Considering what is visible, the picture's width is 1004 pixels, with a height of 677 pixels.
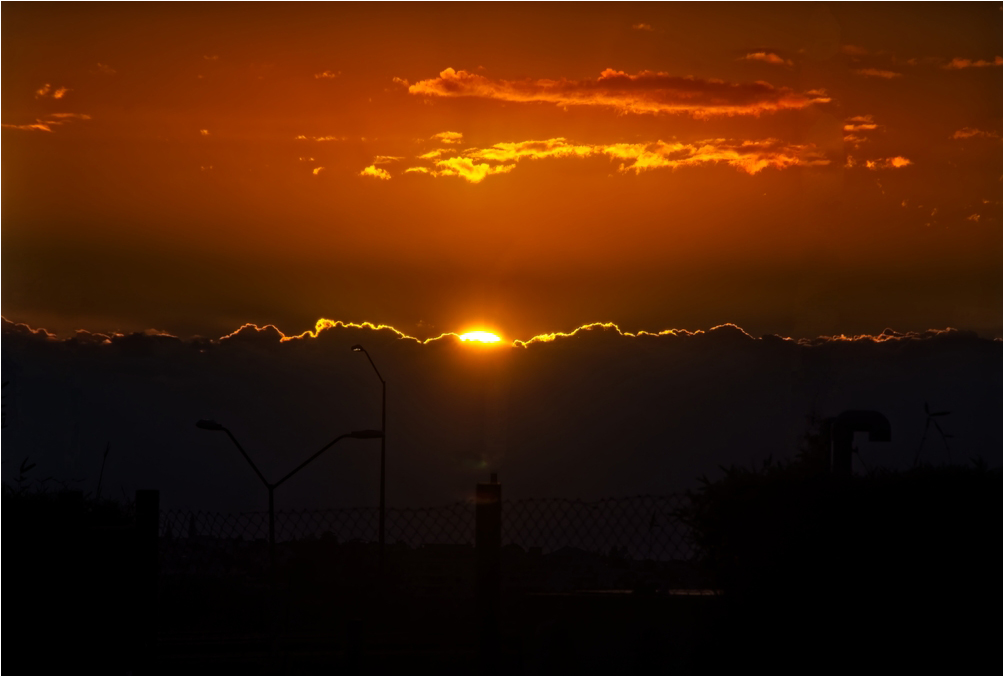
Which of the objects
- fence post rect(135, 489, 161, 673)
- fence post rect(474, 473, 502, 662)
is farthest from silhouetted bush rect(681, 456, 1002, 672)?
fence post rect(135, 489, 161, 673)

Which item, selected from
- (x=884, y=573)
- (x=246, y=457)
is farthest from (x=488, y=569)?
(x=246, y=457)

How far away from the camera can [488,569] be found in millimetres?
9500

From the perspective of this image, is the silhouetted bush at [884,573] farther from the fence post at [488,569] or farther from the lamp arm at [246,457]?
the lamp arm at [246,457]

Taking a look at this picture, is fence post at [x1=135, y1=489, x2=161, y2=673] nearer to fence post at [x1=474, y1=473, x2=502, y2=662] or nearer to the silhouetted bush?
fence post at [x1=474, y1=473, x2=502, y2=662]

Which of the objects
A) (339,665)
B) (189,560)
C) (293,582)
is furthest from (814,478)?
(293,582)

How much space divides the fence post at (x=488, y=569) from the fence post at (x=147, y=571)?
3.51 metres

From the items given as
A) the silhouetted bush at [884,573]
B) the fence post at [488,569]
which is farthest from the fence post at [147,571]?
the silhouetted bush at [884,573]

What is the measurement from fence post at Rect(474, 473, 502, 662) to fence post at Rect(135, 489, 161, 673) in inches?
138

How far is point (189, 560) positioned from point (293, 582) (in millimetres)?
7505

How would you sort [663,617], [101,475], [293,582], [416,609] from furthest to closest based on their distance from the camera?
1. [293,582]
2. [101,475]
3. [416,609]
4. [663,617]

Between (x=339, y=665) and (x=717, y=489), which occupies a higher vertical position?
(x=717, y=489)

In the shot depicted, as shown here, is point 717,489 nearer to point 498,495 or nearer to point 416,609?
point 498,495

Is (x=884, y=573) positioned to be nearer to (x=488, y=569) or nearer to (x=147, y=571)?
(x=488, y=569)

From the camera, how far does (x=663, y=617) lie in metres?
9.48
